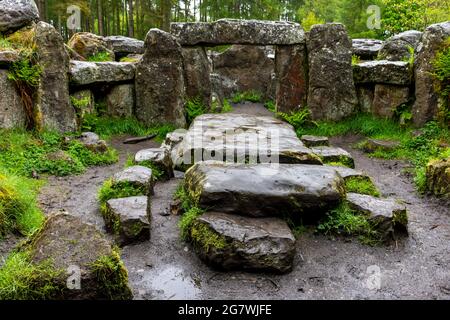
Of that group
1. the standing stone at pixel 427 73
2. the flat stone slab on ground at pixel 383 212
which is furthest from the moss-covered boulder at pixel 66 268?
the standing stone at pixel 427 73

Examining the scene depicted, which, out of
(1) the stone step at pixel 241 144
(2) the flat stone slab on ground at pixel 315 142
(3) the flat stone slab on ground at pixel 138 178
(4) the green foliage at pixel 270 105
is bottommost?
(3) the flat stone slab on ground at pixel 138 178

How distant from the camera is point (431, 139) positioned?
8.51 metres

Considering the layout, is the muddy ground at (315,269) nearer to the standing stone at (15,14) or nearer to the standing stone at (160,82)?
the standing stone at (15,14)

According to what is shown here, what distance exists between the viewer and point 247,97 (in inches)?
602

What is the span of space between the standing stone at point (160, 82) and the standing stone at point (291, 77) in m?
2.45

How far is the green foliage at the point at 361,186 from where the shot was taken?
5832mm

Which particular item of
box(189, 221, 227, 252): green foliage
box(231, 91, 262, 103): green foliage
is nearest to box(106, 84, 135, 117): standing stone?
box(231, 91, 262, 103): green foliage

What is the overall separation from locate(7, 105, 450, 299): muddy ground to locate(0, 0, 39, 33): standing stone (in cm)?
440

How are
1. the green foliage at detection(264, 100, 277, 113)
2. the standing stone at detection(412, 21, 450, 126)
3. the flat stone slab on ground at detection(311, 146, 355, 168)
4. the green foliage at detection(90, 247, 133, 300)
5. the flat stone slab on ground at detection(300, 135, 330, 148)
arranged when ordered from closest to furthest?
the green foliage at detection(90, 247, 133, 300), the flat stone slab on ground at detection(311, 146, 355, 168), the flat stone slab on ground at detection(300, 135, 330, 148), the standing stone at detection(412, 21, 450, 126), the green foliage at detection(264, 100, 277, 113)

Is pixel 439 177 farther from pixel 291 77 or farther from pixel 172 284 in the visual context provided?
pixel 291 77

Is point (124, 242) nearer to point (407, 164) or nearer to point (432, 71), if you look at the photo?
point (407, 164)

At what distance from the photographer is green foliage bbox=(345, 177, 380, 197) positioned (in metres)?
5.83

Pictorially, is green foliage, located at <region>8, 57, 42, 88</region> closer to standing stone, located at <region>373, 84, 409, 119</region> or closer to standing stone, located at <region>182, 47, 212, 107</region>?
standing stone, located at <region>182, 47, 212, 107</region>

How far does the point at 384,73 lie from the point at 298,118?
2218 millimetres
